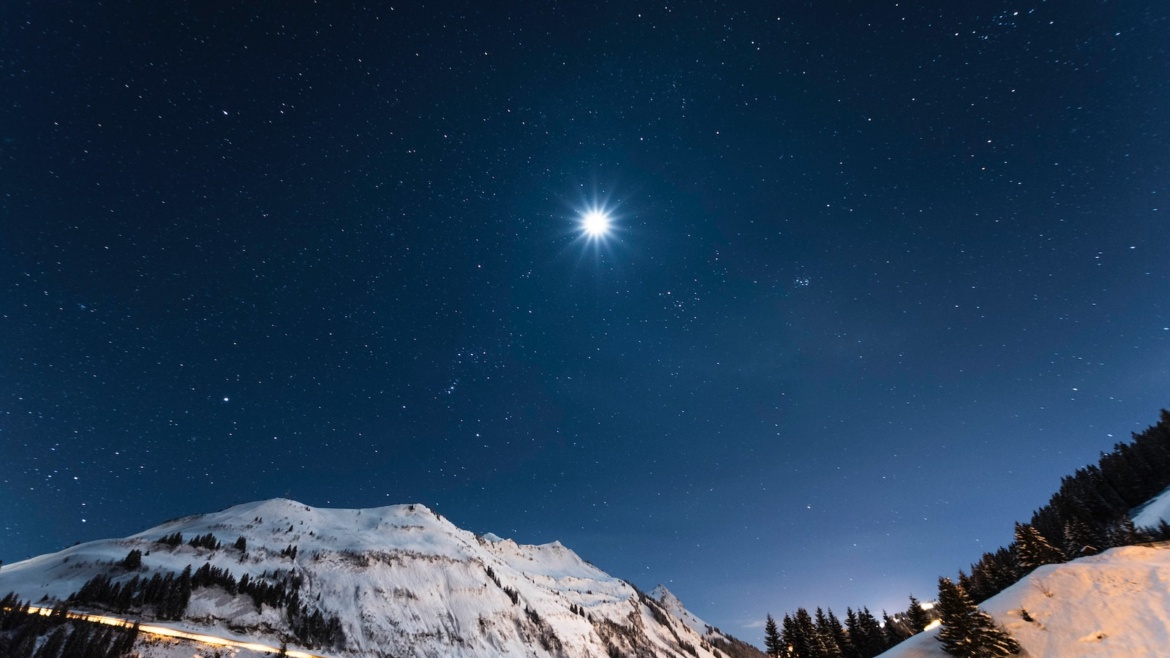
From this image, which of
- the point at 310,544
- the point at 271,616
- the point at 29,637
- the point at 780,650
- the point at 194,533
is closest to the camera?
the point at 780,650

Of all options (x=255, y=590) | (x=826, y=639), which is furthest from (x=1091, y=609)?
(x=255, y=590)

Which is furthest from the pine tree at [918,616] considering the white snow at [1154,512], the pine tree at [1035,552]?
the white snow at [1154,512]

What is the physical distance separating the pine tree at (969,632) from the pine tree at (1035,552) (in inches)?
951

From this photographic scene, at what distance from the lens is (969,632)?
42062 millimetres

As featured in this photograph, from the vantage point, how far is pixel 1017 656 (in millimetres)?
41844

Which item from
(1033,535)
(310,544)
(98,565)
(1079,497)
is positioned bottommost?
(1033,535)

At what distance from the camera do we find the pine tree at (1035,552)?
2320 inches

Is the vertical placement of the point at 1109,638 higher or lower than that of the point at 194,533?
lower

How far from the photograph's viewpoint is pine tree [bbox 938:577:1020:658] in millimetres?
41188

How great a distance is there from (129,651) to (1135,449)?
694ft

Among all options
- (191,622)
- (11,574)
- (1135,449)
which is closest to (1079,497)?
(1135,449)

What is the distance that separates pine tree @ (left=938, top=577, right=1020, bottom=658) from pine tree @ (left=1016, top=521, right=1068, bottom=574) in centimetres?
2416

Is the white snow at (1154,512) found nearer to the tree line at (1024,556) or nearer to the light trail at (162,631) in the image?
the tree line at (1024,556)

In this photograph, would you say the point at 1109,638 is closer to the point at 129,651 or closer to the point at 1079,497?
the point at 1079,497
